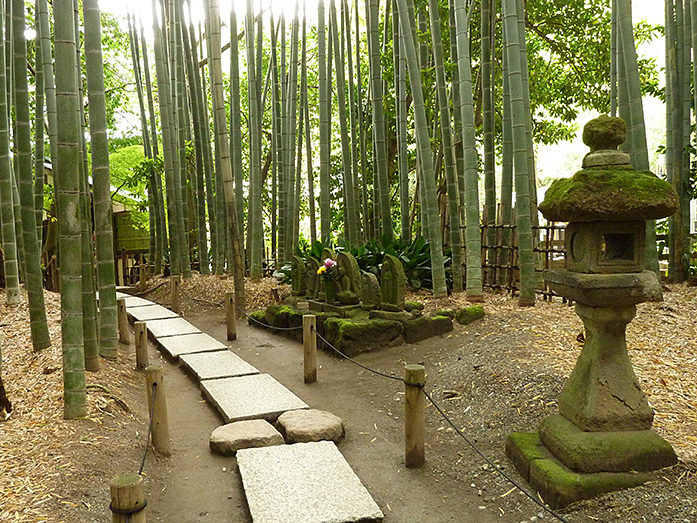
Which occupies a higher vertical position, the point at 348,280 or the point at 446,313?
the point at 348,280

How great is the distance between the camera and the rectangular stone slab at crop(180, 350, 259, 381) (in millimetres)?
4703

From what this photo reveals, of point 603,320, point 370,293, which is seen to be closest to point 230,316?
point 370,293

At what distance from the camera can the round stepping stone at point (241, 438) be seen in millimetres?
3252

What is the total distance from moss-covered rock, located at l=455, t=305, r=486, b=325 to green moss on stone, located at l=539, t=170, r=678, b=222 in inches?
111

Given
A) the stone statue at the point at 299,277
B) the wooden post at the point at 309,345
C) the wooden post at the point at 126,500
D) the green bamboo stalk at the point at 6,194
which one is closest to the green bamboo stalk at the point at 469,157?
the wooden post at the point at 309,345

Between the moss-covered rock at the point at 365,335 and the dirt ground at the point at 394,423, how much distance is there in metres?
0.11

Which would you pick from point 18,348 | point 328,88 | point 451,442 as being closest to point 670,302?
point 451,442

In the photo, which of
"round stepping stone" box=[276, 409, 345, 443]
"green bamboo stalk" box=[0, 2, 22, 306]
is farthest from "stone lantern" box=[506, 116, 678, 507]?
"green bamboo stalk" box=[0, 2, 22, 306]

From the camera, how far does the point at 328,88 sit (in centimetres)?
754

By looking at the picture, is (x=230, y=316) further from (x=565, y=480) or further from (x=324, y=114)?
(x=565, y=480)

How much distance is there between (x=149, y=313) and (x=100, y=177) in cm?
402

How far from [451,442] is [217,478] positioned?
55.9 inches

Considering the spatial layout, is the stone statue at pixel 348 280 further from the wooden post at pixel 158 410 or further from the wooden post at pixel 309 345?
the wooden post at pixel 158 410

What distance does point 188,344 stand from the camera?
5.89 meters
